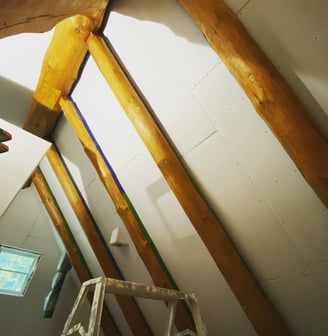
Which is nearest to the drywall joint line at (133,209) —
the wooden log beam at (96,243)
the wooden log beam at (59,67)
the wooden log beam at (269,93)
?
the wooden log beam at (59,67)

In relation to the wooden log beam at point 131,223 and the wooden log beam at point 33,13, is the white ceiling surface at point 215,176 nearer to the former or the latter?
the wooden log beam at point 131,223

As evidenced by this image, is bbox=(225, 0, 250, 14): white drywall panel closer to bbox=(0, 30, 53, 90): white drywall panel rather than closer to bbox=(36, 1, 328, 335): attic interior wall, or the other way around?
bbox=(36, 1, 328, 335): attic interior wall

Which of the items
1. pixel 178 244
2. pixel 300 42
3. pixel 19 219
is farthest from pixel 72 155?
pixel 300 42

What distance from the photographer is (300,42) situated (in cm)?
104

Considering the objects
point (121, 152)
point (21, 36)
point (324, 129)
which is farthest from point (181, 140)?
point (21, 36)

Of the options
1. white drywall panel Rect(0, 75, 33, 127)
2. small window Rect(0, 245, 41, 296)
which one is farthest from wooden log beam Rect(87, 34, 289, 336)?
small window Rect(0, 245, 41, 296)

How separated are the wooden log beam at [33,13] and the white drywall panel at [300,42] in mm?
1060

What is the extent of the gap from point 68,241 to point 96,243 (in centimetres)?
77

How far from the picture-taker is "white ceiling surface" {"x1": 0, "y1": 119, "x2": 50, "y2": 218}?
5.06ft

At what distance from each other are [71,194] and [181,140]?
1.76 meters

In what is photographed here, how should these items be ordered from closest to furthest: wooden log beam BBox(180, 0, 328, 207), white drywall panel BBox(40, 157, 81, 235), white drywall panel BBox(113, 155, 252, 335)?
1. wooden log beam BBox(180, 0, 328, 207)
2. white drywall panel BBox(113, 155, 252, 335)
3. white drywall panel BBox(40, 157, 81, 235)

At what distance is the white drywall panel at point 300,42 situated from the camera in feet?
3.25

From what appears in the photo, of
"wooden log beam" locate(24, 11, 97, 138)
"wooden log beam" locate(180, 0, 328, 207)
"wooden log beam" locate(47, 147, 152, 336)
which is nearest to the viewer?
"wooden log beam" locate(180, 0, 328, 207)

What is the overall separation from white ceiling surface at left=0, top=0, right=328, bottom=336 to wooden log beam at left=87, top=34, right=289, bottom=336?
0.08 metres
